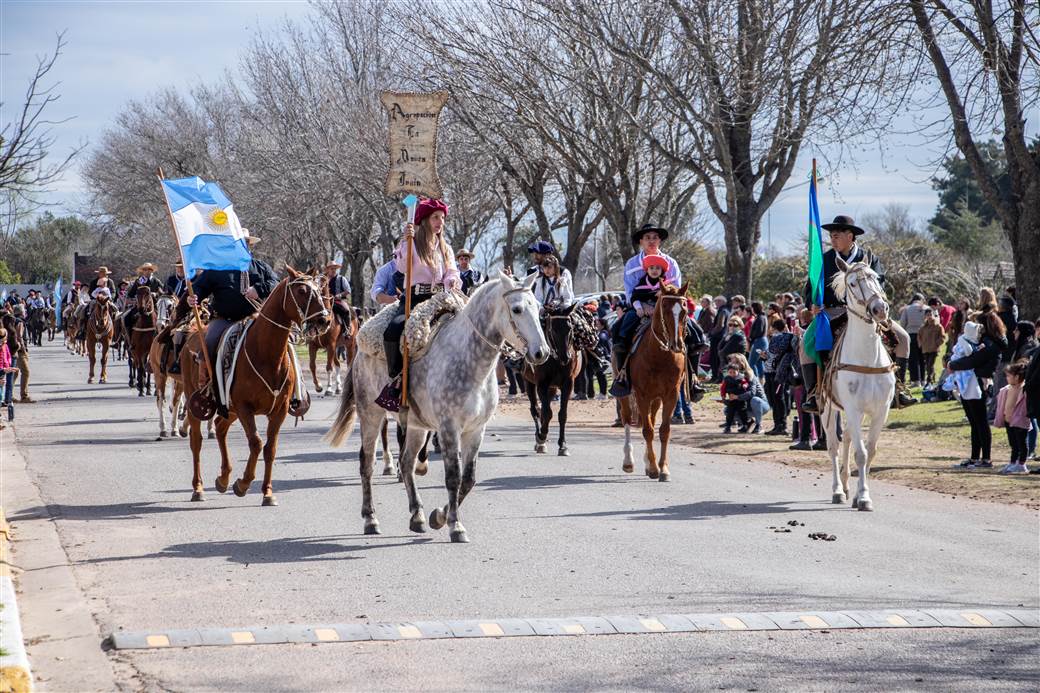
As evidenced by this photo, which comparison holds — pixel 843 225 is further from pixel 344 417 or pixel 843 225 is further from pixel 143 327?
pixel 143 327

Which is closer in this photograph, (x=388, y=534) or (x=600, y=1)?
(x=388, y=534)

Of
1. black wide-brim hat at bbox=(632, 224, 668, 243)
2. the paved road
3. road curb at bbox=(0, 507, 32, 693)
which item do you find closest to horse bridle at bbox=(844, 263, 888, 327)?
the paved road

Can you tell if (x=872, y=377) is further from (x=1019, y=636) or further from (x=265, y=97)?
(x=265, y=97)

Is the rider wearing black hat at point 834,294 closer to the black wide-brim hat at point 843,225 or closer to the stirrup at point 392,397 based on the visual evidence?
the black wide-brim hat at point 843,225

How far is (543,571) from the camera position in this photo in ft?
31.5

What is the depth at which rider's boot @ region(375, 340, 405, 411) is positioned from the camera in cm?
1096

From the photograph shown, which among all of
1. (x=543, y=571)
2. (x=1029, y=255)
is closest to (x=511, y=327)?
(x=543, y=571)

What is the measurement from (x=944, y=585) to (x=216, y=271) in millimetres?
8281

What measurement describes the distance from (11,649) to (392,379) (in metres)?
4.82

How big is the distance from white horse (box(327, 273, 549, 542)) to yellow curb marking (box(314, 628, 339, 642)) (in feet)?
9.21

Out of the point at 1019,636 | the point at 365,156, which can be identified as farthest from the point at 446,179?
the point at 1019,636

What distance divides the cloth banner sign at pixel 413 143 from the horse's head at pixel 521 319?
3886mm

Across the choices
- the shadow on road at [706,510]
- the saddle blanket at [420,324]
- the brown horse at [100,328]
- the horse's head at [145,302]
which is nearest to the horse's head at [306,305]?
the saddle blanket at [420,324]

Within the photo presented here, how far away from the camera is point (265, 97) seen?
181 ft
